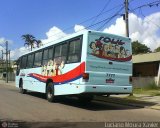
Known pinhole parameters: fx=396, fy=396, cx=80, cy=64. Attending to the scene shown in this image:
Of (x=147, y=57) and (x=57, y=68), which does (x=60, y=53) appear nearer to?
(x=57, y=68)

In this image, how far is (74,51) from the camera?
60.7ft

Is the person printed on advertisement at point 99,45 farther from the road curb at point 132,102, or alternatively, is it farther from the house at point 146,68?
the house at point 146,68

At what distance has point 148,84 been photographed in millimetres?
37188

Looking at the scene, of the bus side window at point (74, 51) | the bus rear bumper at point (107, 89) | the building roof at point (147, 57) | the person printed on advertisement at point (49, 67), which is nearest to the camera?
the bus rear bumper at point (107, 89)

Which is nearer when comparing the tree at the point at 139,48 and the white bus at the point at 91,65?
the white bus at the point at 91,65

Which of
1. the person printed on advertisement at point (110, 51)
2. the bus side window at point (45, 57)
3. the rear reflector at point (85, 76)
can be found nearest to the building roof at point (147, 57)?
the bus side window at point (45, 57)

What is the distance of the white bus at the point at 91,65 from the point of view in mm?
17469

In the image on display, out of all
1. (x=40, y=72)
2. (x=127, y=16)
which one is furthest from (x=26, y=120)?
(x=127, y=16)

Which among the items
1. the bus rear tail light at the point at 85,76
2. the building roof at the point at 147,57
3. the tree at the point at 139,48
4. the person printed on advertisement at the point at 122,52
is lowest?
the bus rear tail light at the point at 85,76

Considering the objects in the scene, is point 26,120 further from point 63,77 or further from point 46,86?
point 46,86

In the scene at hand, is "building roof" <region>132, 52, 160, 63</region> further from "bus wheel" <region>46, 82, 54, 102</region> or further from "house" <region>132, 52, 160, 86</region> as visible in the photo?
"bus wheel" <region>46, 82, 54, 102</region>

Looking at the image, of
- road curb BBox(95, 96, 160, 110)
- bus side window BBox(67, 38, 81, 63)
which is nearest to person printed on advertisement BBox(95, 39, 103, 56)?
bus side window BBox(67, 38, 81, 63)

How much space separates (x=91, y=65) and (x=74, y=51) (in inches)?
56.6

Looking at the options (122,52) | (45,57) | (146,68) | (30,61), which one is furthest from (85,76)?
(146,68)
